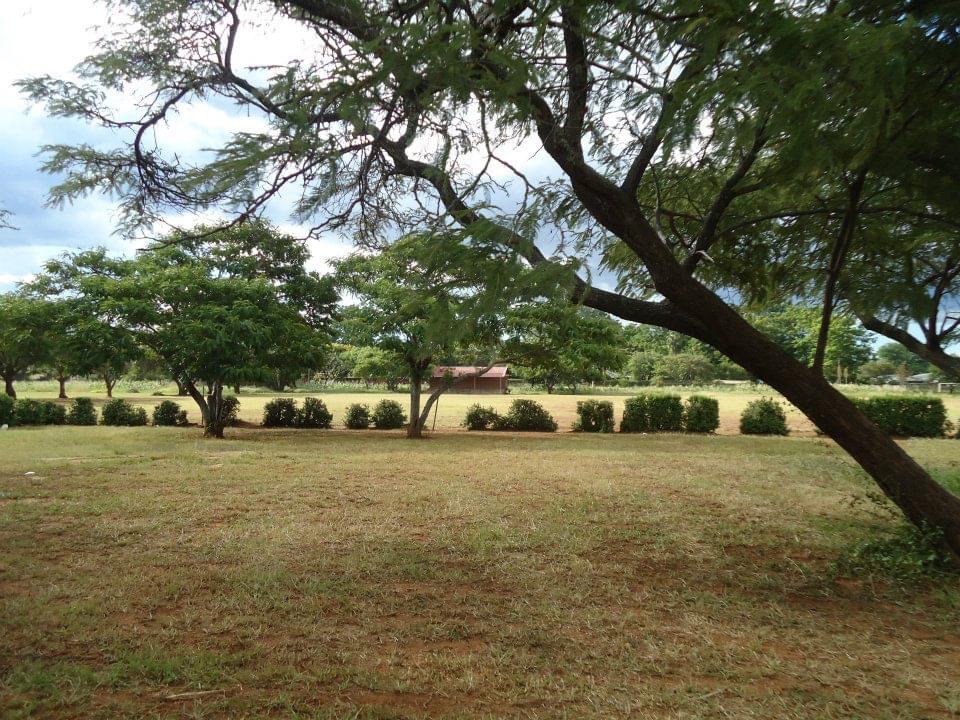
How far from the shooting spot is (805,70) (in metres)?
2.69

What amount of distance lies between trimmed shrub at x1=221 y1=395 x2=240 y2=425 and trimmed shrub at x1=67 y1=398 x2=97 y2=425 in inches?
186

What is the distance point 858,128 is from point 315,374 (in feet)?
48.7

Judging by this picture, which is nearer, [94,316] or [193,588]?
[193,588]

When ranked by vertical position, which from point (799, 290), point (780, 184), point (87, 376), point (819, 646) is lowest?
point (819, 646)

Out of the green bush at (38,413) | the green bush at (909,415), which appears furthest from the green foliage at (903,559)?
the green bush at (38,413)

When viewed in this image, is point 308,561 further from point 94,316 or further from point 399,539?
point 94,316

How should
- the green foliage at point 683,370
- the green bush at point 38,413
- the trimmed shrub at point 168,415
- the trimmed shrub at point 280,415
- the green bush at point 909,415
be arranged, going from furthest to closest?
the green foliage at point 683,370 → the trimmed shrub at point 280,415 → the trimmed shrub at point 168,415 → the green bush at point 38,413 → the green bush at point 909,415

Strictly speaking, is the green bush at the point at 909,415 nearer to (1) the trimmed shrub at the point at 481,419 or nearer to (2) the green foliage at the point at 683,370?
(1) the trimmed shrub at the point at 481,419

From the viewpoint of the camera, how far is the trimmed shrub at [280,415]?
18.8 meters

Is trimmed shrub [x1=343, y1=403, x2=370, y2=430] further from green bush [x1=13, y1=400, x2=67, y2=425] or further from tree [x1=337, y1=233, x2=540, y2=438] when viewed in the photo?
tree [x1=337, y1=233, x2=540, y2=438]

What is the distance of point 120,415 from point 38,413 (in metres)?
2.66

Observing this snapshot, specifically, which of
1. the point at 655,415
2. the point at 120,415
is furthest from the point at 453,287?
the point at 120,415

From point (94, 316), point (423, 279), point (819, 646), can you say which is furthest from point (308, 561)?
point (94, 316)

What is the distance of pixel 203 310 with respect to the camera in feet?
43.5
